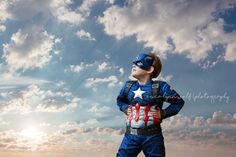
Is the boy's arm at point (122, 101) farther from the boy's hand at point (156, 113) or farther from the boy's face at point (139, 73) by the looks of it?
the boy's hand at point (156, 113)

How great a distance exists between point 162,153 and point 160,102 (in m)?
0.97

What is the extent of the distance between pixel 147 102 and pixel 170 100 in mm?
481

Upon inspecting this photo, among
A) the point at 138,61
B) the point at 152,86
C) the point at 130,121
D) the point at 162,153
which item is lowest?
the point at 162,153

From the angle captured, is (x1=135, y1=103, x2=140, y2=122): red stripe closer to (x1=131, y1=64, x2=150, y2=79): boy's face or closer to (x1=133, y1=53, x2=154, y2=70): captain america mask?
(x1=131, y1=64, x2=150, y2=79): boy's face

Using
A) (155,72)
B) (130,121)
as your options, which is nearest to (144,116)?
(130,121)

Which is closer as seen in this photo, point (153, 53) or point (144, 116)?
point (144, 116)

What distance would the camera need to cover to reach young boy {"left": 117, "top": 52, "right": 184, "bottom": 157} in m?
8.12

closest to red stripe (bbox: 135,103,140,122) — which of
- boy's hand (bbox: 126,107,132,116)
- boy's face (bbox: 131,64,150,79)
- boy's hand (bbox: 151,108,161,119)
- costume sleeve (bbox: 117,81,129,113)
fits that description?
boy's hand (bbox: 126,107,132,116)

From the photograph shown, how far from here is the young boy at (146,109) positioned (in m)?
8.12

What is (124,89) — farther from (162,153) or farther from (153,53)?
(162,153)

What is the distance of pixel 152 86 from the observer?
8320 millimetres

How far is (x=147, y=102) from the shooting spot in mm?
8172

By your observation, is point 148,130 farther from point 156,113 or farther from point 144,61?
point 144,61

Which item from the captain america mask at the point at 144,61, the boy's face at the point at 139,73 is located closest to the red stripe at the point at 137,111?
the boy's face at the point at 139,73
